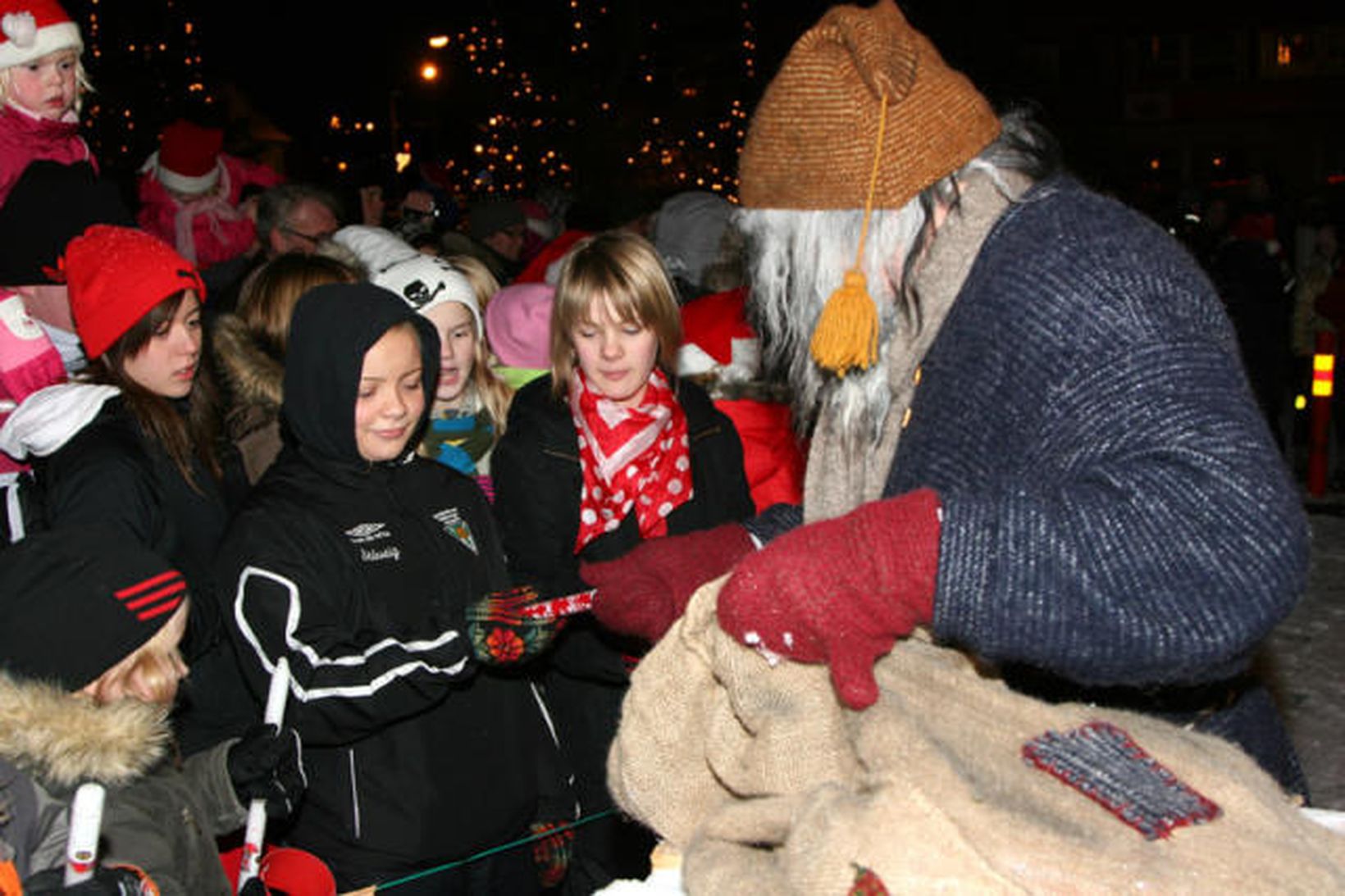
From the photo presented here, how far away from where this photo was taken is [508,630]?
2.47 m

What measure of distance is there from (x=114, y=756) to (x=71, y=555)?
18.1 inches

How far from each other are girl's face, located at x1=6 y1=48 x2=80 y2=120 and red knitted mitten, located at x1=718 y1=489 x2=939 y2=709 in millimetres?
3745

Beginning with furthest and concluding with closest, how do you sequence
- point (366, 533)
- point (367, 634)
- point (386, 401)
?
1. point (386, 401)
2. point (366, 533)
3. point (367, 634)

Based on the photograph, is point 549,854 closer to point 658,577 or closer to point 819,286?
point 658,577

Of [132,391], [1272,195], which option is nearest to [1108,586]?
[132,391]

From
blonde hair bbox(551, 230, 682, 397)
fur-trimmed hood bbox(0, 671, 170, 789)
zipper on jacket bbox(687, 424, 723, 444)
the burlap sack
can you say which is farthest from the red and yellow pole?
fur-trimmed hood bbox(0, 671, 170, 789)

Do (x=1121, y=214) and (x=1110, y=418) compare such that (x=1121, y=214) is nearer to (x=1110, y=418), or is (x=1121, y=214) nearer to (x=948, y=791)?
(x=1110, y=418)

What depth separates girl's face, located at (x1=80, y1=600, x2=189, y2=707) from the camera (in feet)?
7.73

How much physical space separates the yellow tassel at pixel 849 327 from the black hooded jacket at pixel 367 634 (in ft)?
4.20

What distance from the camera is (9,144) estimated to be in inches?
152

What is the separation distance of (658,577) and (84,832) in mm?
956

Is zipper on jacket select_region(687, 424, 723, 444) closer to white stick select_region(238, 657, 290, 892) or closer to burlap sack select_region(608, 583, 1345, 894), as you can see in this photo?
white stick select_region(238, 657, 290, 892)

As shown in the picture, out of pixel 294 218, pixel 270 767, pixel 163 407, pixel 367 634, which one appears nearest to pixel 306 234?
pixel 294 218

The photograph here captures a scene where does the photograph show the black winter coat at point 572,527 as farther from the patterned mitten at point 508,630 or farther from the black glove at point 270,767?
the black glove at point 270,767
